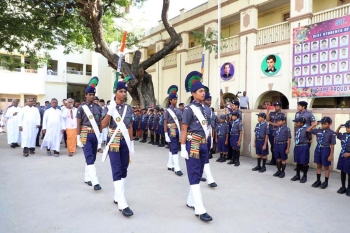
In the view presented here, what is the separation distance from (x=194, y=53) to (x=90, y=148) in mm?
13314

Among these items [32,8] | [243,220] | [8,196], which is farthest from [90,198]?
[32,8]

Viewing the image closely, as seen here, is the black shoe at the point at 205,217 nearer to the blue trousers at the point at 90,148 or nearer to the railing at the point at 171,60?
the blue trousers at the point at 90,148

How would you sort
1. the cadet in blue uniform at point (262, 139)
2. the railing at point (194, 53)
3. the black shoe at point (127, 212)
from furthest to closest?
the railing at point (194, 53)
the cadet in blue uniform at point (262, 139)
the black shoe at point (127, 212)

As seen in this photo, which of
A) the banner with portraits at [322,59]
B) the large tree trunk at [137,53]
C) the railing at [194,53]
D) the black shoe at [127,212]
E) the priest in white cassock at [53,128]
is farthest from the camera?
the railing at [194,53]

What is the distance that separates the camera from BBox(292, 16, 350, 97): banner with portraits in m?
10.1

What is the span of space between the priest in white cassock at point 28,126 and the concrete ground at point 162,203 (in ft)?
5.92

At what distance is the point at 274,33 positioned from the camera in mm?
12820

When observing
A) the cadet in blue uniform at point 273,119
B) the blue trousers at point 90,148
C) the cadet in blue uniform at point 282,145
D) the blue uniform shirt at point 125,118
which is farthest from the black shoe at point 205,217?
the cadet in blue uniform at point 273,119

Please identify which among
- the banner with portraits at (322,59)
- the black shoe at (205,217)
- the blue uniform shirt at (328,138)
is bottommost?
the black shoe at (205,217)

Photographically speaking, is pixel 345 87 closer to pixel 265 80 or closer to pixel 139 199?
pixel 265 80

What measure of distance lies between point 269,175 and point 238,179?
Result: 93 centimetres

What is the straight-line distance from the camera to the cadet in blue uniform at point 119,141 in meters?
4.09

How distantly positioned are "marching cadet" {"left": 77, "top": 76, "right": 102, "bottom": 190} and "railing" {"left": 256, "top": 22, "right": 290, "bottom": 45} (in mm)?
9953

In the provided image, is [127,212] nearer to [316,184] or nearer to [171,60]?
[316,184]
